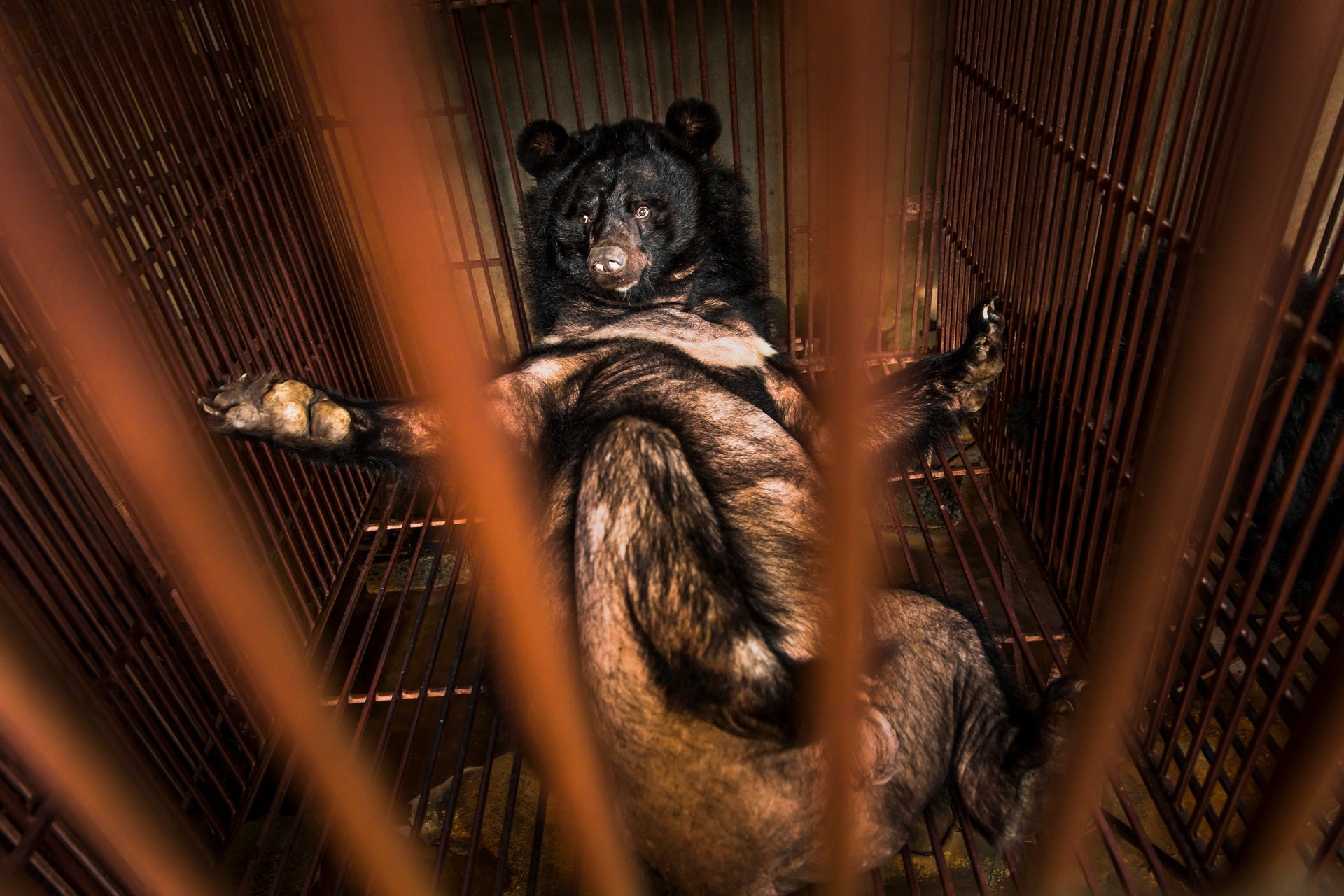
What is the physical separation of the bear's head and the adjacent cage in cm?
31

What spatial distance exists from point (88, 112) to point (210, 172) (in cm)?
49

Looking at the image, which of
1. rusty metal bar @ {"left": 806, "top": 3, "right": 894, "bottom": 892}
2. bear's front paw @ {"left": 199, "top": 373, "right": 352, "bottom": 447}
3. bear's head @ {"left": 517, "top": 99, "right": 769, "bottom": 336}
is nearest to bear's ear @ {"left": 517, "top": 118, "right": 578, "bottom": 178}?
bear's head @ {"left": 517, "top": 99, "right": 769, "bottom": 336}

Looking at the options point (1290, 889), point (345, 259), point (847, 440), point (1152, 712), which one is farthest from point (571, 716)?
point (345, 259)

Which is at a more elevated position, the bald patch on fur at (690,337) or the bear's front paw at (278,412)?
the bear's front paw at (278,412)

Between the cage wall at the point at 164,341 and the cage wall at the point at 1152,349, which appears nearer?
the cage wall at the point at 1152,349

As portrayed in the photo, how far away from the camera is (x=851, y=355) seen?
688 millimetres

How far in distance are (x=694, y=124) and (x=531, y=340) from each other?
4.21 feet

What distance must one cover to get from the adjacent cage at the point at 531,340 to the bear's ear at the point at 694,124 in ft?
0.60

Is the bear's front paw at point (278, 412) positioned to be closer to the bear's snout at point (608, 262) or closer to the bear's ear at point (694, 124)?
the bear's snout at point (608, 262)

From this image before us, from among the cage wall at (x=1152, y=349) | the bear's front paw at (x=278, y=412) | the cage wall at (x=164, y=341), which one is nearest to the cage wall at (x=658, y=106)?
the cage wall at (x=164, y=341)

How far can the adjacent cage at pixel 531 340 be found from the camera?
1631mm

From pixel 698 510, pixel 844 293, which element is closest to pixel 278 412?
pixel 698 510

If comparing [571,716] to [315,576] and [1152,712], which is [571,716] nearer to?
[1152,712]

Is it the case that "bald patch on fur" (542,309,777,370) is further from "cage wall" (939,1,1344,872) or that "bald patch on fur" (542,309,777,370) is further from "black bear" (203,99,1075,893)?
"cage wall" (939,1,1344,872)
